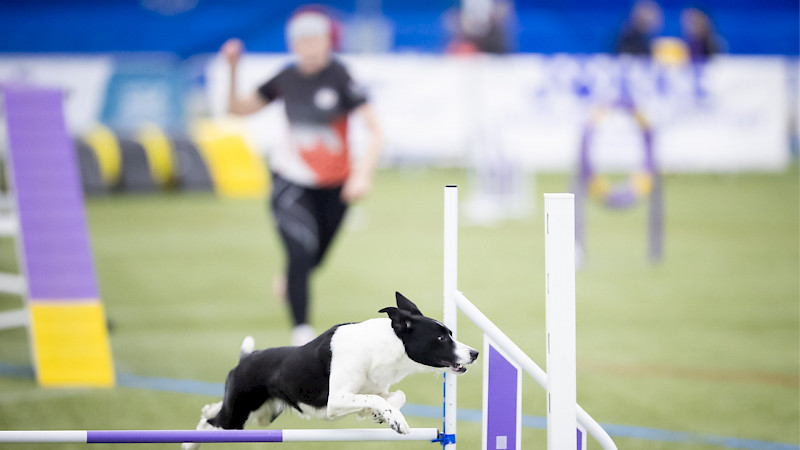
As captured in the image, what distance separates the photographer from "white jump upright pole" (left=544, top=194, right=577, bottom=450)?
107 inches

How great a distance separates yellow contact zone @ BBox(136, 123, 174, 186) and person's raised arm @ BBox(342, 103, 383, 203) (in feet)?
29.7

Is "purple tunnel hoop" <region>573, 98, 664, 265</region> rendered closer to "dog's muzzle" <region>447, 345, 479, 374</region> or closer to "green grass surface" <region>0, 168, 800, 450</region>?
"green grass surface" <region>0, 168, 800, 450</region>

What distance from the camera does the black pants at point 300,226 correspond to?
5.98 metres

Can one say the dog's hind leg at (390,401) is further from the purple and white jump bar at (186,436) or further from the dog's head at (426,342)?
the dog's head at (426,342)

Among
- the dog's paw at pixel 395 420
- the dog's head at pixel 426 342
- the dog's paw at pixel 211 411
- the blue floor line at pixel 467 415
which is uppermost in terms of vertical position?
the dog's head at pixel 426 342

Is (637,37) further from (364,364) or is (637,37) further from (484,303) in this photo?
(364,364)

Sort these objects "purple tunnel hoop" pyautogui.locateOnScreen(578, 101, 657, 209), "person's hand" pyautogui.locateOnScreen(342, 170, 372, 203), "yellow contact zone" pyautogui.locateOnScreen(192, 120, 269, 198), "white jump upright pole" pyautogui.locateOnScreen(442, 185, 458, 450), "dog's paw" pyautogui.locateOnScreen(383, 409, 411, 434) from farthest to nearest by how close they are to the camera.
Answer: "yellow contact zone" pyautogui.locateOnScreen(192, 120, 269, 198)
"purple tunnel hoop" pyautogui.locateOnScreen(578, 101, 657, 209)
"person's hand" pyautogui.locateOnScreen(342, 170, 372, 203)
"white jump upright pole" pyautogui.locateOnScreen(442, 185, 458, 450)
"dog's paw" pyautogui.locateOnScreen(383, 409, 411, 434)

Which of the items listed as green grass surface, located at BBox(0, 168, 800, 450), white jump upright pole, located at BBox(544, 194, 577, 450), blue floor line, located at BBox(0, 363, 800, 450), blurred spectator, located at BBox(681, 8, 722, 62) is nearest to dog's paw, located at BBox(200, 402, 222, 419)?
white jump upright pole, located at BBox(544, 194, 577, 450)

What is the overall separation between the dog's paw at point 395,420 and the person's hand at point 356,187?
3.02 meters

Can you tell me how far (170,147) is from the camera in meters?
15.0

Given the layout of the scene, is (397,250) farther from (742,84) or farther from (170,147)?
(742,84)

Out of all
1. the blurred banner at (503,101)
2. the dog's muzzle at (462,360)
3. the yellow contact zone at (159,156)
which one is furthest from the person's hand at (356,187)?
the blurred banner at (503,101)

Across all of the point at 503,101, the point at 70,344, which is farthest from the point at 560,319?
the point at 503,101

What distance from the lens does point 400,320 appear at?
2.87 m
